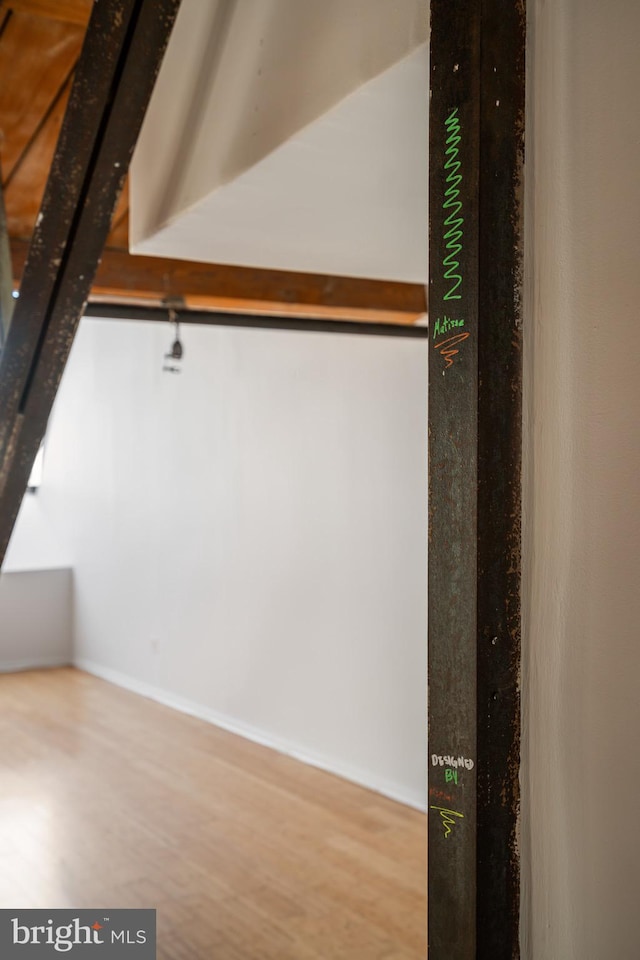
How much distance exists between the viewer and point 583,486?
3.85ft

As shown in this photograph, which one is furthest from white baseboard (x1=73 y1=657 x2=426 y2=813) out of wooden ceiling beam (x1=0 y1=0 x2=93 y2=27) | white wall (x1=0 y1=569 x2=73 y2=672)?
wooden ceiling beam (x1=0 y1=0 x2=93 y2=27)

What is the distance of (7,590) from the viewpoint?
9.02 metres

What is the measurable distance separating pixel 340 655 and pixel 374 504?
949mm

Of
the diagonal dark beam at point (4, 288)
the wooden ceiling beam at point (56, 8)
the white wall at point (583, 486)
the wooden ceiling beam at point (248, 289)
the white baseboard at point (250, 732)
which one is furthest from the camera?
the white baseboard at point (250, 732)

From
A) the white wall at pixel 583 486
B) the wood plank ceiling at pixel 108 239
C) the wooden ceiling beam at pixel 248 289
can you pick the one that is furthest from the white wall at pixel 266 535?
the white wall at pixel 583 486

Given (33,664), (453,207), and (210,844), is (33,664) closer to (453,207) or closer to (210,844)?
(210,844)

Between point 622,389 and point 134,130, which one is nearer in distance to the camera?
point 622,389

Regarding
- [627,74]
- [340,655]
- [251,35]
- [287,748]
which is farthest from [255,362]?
[627,74]

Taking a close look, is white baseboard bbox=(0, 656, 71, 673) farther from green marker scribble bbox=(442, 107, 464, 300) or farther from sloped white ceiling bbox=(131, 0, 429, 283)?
green marker scribble bbox=(442, 107, 464, 300)

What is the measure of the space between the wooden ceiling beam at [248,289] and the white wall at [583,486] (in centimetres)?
287

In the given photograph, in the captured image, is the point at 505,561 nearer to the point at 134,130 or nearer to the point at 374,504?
the point at 134,130

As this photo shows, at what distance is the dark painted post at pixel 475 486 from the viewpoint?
1.14 meters

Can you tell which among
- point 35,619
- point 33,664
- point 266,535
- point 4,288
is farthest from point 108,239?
point 33,664
